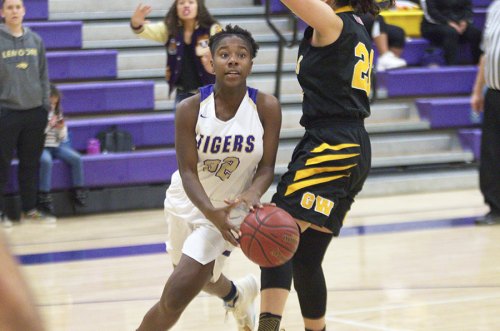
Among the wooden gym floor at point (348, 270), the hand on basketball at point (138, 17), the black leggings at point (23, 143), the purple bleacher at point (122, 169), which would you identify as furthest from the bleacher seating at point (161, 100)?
the hand on basketball at point (138, 17)

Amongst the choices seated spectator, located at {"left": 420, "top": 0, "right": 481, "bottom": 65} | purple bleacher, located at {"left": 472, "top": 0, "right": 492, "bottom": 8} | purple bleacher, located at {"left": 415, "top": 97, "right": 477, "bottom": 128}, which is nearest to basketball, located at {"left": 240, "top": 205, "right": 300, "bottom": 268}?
purple bleacher, located at {"left": 415, "top": 97, "right": 477, "bottom": 128}

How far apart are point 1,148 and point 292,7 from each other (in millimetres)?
4631

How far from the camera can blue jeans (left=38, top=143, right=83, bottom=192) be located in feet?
24.1

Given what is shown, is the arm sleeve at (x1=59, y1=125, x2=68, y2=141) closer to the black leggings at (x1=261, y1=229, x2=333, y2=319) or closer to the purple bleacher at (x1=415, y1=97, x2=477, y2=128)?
the purple bleacher at (x1=415, y1=97, x2=477, y2=128)

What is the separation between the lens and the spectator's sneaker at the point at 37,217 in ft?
23.9

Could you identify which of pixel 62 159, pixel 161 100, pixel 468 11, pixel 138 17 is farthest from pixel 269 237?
pixel 468 11

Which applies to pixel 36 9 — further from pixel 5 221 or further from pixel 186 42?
pixel 186 42

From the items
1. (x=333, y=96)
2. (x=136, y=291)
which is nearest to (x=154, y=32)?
(x=136, y=291)

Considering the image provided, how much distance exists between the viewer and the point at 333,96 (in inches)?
128

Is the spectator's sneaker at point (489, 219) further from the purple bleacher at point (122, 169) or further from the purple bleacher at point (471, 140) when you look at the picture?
the purple bleacher at point (122, 169)

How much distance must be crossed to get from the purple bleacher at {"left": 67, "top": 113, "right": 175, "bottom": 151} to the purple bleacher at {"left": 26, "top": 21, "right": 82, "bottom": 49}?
106cm

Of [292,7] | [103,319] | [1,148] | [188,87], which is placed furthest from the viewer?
[1,148]

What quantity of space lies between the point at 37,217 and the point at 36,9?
8.59 ft

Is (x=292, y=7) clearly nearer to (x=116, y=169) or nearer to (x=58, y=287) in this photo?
(x=58, y=287)
